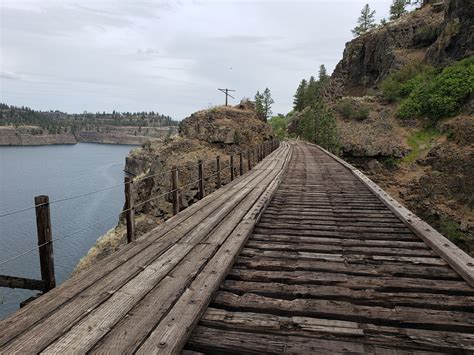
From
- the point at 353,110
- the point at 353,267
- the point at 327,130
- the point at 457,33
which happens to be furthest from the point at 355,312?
the point at 353,110

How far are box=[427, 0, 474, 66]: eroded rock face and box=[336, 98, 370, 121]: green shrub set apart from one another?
7.80 metres

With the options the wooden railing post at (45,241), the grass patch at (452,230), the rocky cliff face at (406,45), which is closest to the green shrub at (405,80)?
the rocky cliff face at (406,45)

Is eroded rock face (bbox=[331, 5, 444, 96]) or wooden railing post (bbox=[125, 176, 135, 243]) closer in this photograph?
wooden railing post (bbox=[125, 176, 135, 243])

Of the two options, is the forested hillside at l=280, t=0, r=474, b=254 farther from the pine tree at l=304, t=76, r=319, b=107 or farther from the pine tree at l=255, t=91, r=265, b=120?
the pine tree at l=304, t=76, r=319, b=107

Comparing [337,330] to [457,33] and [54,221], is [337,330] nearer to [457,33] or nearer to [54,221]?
[457,33]

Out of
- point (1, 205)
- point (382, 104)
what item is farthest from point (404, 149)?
point (1, 205)

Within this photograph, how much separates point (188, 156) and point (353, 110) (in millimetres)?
20879

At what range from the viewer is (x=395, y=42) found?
44.8 metres

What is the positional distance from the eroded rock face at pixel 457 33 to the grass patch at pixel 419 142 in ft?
27.1

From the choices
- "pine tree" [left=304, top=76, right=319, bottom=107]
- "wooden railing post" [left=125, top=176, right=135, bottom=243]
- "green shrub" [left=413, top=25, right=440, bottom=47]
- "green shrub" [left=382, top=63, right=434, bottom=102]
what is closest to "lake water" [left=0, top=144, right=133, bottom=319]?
"wooden railing post" [left=125, top=176, right=135, bottom=243]

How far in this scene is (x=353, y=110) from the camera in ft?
116

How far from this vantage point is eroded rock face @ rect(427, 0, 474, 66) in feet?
93.8

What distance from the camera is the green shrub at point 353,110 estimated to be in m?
34.0

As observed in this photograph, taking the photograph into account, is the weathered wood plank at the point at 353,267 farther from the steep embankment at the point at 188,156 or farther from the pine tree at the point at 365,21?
the pine tree at the point at 365,21
